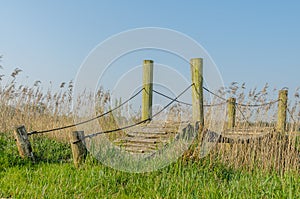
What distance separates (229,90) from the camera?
8305mm

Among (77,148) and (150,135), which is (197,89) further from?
(77,148)

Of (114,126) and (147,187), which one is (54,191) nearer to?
(147,187)

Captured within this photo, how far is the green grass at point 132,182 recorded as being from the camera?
359 centimetres

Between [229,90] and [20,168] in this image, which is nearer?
[20,168]

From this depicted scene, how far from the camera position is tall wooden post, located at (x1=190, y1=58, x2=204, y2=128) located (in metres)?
6.52

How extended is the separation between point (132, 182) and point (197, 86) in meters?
2.98

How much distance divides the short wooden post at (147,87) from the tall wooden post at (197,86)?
3.72 feet

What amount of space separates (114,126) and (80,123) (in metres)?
0.74

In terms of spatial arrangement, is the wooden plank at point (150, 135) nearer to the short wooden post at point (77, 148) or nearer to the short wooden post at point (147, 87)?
the short wooden post at point (147, 87)

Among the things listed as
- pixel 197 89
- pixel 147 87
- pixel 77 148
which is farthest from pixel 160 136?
pixel 147 87

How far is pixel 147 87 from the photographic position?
24.6 ft

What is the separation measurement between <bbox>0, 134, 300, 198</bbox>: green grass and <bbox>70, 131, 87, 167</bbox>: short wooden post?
0.12 meters

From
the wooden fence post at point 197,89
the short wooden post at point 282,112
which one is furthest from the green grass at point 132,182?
the short wooden post at point 282,112

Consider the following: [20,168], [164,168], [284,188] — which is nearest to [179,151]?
[164,168]
